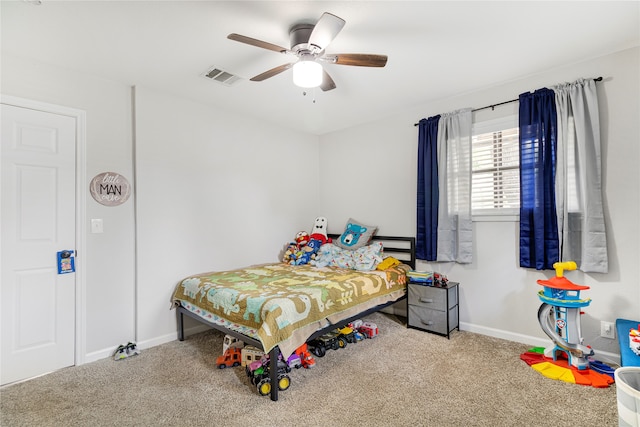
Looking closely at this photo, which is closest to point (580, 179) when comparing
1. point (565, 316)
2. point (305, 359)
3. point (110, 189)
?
point (565, 316)

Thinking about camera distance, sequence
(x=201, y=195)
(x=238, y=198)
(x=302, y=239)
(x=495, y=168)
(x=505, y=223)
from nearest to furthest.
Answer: (x=505, y=223) < (x=495, y=168) < (x=201, y=195) < (x=238, y=198) < (x=302, y=239)

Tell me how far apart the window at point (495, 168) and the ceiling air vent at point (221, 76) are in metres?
2.55

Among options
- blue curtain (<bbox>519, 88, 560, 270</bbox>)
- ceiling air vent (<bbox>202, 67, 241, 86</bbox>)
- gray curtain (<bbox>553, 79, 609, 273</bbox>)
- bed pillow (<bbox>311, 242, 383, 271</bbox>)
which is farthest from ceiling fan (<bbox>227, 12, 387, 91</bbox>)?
bed pillow (<bbox>311, 242, 383, 271</bbox>)

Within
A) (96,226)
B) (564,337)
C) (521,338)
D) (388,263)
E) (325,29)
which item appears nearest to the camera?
(325,29)

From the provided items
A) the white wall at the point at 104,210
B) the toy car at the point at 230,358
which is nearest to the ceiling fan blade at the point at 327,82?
the white wall at the point at 104,210

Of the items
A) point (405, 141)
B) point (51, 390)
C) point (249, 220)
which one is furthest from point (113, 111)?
point (405, 141)

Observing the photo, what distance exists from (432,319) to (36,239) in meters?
3.70

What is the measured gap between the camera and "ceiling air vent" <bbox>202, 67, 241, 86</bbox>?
9.09 feet

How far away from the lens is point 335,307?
2619 millimetres

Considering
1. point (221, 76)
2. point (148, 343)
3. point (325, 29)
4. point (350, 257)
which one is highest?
point (221, 76)

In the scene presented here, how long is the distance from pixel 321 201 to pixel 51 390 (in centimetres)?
A: 370

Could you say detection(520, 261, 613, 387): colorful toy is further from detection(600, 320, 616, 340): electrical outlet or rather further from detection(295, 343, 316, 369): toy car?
detection(295, 343, 316, 369): toy car

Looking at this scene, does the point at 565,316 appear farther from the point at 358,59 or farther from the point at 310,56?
the point at 310,56

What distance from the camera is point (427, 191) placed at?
3.56m
